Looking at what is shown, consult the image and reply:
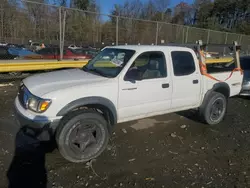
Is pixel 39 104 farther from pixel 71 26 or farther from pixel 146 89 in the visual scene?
pixel 71 26

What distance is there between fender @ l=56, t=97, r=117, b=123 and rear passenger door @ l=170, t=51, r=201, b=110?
139cm

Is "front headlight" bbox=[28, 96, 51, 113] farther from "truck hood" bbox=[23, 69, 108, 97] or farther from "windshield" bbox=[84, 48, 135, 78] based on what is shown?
"windshield" bbox=[84, 48, 135, 78]

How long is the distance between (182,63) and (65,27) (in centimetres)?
566

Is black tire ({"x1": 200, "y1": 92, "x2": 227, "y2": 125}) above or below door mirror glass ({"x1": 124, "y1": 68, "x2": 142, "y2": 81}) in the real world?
below

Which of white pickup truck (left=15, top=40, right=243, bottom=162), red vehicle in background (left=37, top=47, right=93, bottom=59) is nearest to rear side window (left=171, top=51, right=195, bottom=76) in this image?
white pickup truck (left=15, top=40, right=243, bottom=162)

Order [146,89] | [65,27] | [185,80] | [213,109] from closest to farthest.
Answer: [146,89] → [185,80] → [213,109] → [65,27]

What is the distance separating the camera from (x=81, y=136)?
3.48m

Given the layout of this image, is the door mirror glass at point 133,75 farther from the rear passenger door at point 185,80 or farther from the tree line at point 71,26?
the tree line at point 71,26

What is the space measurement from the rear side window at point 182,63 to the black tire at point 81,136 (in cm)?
183

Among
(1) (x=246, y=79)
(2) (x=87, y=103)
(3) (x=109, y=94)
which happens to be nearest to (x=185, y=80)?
(3) (x=109, y=94)

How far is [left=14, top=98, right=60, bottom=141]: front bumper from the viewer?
310 cm

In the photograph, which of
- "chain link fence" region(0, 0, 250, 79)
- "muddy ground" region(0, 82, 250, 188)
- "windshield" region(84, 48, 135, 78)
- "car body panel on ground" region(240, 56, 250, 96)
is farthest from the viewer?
"chain link fence" region(0, 0, 250, 79)

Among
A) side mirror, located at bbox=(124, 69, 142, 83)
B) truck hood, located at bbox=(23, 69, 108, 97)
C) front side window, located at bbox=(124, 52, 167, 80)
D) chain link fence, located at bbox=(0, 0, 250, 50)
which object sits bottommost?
truck hood, located at bbox=(23, 69, 108, 97)

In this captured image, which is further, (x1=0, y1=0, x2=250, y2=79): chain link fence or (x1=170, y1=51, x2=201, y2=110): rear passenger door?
(x1=0, y1=0, x2=250, y2=79): chain link fence
